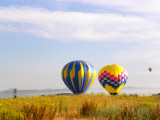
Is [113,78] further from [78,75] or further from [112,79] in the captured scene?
[78,75]

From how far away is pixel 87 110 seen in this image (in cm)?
1447

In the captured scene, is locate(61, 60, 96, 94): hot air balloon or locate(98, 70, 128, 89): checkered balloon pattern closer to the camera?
locate(61, 60, 96, 94): hot air balloon

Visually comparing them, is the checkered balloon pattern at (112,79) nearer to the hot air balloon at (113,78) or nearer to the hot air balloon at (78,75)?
the hot air balloon at (113,78)

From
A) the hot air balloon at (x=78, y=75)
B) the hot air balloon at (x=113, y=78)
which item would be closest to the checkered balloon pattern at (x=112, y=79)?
the hot air balloon at (x=113, y=78)

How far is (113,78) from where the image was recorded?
125ft

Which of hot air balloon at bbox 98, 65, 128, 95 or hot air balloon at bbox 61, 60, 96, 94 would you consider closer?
hot air balloon at bbox 61, 60, 96, 94

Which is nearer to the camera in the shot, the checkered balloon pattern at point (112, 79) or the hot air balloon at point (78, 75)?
the hot air balloon at point (78, 75)

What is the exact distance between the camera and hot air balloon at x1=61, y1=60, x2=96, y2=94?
37125mm

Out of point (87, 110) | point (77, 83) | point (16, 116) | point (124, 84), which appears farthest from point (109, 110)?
point (124, 84)

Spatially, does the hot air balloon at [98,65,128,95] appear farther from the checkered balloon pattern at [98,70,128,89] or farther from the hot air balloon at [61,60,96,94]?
the hot air balloon at [61,60,96,94]

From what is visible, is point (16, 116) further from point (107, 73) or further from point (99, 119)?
point (107, 73)

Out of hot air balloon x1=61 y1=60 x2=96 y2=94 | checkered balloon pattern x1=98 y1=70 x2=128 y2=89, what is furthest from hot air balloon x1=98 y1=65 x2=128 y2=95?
hot air balloon x1=61 y1=60 x2=96 y2=94

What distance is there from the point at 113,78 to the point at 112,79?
221 millimetres

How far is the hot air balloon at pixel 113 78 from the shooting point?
125 feet
